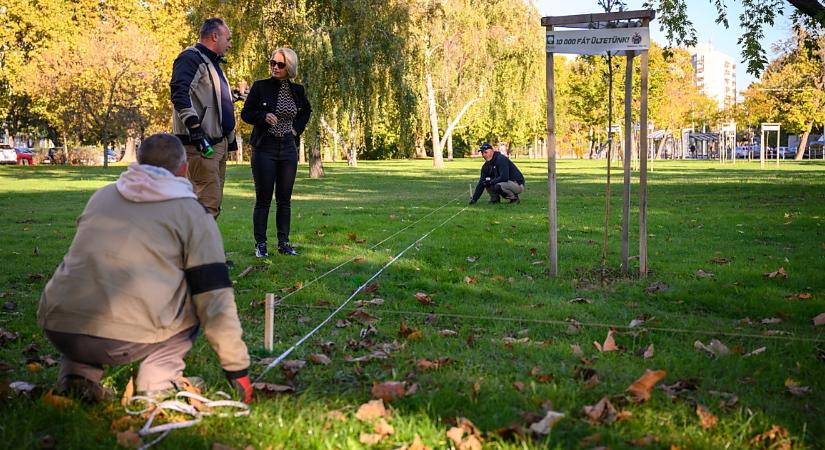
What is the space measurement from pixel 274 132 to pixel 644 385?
223 inches

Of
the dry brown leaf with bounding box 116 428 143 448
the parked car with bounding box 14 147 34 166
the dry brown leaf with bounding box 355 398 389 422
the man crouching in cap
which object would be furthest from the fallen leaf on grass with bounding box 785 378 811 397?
the parked car with bounding box 14 147 34 166

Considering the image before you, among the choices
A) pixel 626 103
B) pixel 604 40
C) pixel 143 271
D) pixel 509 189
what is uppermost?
pixel 604 40

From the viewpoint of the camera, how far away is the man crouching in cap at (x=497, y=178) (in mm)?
16656

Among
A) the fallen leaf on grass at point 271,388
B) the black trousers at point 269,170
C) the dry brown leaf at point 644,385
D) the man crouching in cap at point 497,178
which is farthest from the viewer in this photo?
the man crouching in cap at point 497,178

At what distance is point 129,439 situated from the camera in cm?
335

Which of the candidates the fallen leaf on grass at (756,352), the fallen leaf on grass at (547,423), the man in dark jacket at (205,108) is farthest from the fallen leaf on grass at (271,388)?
the man in dark jacket at (205,108)

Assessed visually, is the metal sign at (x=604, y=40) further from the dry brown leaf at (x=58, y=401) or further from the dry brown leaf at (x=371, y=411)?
the dry brown leaf at (x=58, y=401)

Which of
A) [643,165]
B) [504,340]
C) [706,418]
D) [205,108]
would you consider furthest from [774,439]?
[205,108]

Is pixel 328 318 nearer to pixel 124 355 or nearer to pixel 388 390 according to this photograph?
pixel 388 390

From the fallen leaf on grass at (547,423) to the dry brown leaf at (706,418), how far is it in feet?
2.01

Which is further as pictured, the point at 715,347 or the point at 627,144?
the point at 627,144

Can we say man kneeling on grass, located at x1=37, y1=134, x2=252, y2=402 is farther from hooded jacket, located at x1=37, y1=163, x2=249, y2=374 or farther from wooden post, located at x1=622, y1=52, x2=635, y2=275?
wooden post, located at x1=622, y1=52, x2=635, y2=275

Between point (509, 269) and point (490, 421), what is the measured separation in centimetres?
450

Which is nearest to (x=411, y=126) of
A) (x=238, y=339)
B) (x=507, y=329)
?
(x=507, y=329)
